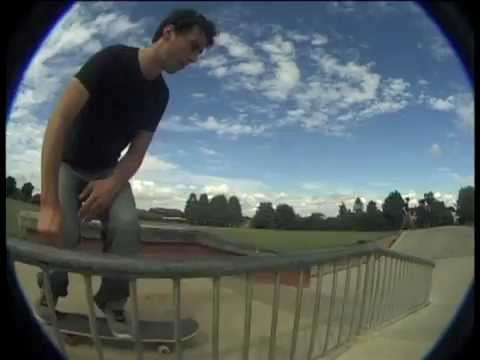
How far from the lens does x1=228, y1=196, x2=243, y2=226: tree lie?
4.07 feet

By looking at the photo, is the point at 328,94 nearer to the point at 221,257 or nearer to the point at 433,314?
the point at 221,257

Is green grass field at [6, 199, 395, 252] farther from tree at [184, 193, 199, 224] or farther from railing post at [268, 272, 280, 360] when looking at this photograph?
railing post at [268, 272, 280, 360]

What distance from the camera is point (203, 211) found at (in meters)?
1.27

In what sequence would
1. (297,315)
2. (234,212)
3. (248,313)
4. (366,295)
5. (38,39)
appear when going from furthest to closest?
1. (366,295)
2. (297,315)
3. (248,313)
4. (234,212)
5. (38,39)

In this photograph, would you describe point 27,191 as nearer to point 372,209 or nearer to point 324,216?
point 324,216

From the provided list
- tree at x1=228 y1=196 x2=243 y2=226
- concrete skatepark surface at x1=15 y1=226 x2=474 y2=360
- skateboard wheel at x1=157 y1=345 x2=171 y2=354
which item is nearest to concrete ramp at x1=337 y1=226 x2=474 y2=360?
concrete skatepark surface at x1=15 y1=226 x2=474 y2=360

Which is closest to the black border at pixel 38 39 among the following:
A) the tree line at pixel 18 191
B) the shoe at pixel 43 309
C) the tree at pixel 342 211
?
the shoe at pixel 43 309

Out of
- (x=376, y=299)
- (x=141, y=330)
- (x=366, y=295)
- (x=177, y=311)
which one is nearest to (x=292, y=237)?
(x=177, y=311)

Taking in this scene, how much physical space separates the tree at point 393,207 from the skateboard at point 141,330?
1.92 ft

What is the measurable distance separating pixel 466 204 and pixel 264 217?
1.61 ft

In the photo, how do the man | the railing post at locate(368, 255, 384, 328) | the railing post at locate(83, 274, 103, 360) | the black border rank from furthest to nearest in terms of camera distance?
the railing post at locate(368, 255, 384, 328), the railing post at locate(83, 274, 103, 360), the man, the black border

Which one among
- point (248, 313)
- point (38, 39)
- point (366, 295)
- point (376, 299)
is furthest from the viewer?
point (376, 299)

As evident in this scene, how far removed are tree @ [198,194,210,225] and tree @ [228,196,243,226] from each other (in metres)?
0.05

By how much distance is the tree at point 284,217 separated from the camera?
4.23 ft
